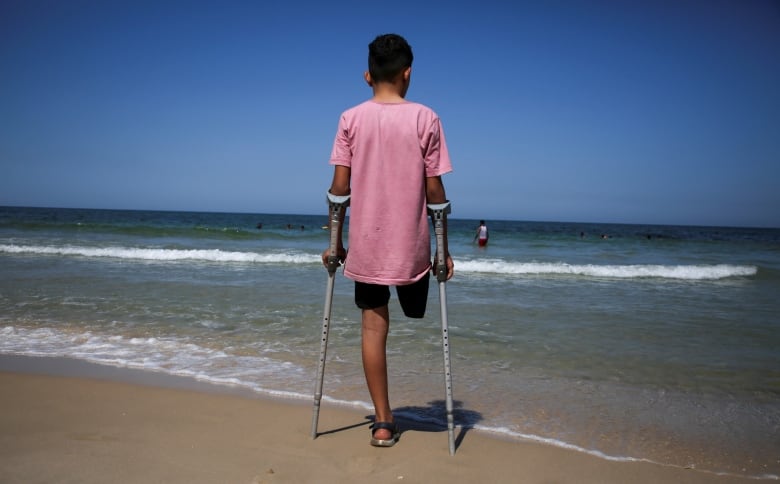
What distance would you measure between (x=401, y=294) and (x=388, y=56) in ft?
4.03

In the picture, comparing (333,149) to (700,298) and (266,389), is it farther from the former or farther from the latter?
(700,298)

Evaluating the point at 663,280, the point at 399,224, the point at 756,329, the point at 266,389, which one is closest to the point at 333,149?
the point at 399,224

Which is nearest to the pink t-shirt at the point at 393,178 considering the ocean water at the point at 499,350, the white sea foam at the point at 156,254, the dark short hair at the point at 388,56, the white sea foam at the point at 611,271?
the dark short hair at the point at 388,56

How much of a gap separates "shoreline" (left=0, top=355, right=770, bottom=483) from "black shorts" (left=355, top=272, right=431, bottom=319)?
75cm

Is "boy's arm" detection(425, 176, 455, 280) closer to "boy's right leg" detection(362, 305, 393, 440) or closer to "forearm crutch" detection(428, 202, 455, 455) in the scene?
"forearm crutch" detection(428, 202, 455, 455)

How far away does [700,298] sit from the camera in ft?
31.8

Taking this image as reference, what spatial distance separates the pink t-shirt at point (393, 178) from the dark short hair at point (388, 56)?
16 centimetres

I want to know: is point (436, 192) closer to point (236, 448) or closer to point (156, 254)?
point (236, 448)

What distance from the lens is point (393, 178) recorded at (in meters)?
2.53

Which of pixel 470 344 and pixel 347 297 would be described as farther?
pixel 347 297

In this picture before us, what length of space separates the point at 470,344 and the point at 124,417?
3.40 m

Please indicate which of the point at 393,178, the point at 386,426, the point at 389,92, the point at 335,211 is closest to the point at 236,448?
the point at 386,426

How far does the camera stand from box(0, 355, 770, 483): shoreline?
92.0 inches

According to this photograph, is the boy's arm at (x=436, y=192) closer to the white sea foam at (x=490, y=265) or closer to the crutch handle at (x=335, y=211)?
the crutch handle at (x=335, y=211)
